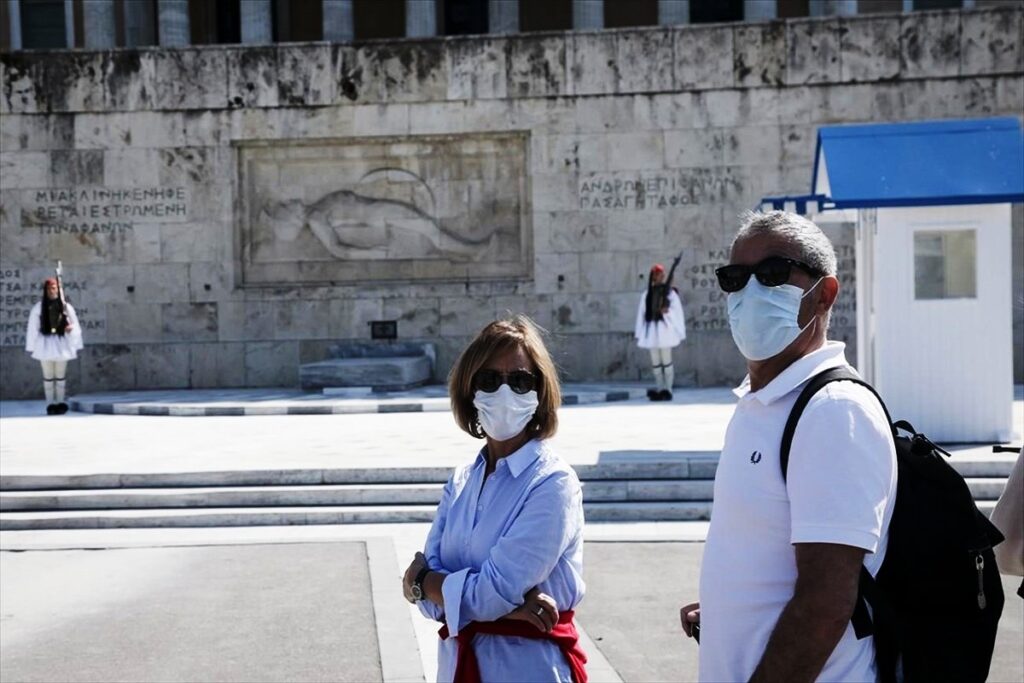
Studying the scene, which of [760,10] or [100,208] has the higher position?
[760,10]

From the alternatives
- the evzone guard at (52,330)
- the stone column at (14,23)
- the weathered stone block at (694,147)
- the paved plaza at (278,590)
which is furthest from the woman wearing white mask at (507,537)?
the stone column at (14,23)

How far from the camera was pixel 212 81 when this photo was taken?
21844 mm

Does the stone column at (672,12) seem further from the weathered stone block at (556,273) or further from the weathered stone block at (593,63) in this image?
the weathered stone block at (556,273)

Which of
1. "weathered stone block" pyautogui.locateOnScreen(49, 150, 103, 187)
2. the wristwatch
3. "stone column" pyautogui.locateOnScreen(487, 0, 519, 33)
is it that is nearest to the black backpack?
the wristwatch

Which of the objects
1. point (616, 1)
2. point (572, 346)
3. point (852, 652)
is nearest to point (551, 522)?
point (852, 652)

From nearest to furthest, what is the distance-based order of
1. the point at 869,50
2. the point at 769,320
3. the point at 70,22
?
1. the point at 769,320
2. the point at 869,50
3. the point at 70,22

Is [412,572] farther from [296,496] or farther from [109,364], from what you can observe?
[109,364]

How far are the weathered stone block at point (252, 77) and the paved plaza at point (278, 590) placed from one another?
9.24 metres

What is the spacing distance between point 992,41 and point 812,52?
2.87 m

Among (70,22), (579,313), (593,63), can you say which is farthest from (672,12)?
(70,22)

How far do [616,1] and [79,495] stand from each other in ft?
90.1

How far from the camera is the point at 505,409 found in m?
3.67

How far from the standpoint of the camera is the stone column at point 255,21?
28078 millimetres

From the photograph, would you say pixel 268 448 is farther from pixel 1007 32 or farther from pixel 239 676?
pixel 1007 32
